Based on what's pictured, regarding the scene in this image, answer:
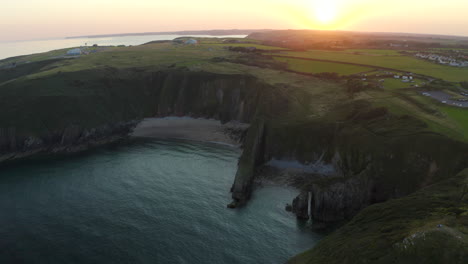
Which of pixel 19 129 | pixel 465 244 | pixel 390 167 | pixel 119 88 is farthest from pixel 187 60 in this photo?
pixel 465 244

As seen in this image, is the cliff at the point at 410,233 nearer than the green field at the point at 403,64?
Yes

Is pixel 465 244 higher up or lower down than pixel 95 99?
lower down

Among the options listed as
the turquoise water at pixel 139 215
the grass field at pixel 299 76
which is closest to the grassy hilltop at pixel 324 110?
the grass field at pixel 299 76

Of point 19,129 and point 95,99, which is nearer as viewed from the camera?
point 19,129

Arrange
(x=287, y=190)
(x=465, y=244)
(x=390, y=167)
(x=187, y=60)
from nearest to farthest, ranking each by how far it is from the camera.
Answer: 1. (x=465, y=244)
2. (x=390, y=167)
3. (x=287, y=190)
4. (x=187, y=60)

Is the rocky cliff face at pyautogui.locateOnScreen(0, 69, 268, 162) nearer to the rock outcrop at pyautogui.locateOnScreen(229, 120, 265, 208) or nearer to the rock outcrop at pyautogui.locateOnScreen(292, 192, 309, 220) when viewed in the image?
the rock outcrop at pyautogui.locateOnScreen(229, 120, 265, 208)

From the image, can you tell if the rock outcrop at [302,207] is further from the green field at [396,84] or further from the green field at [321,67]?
the green field at [321,67]

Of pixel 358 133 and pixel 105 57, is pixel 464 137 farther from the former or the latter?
pixel 105 57
